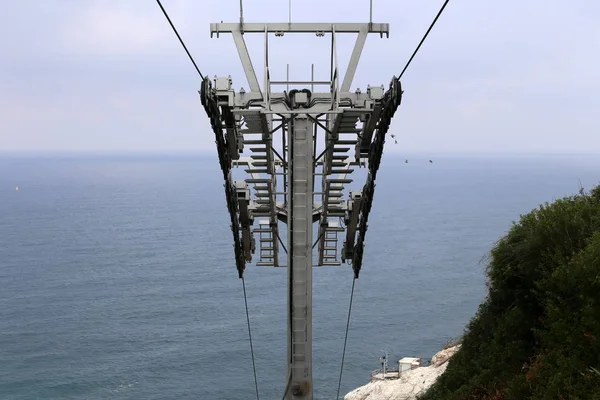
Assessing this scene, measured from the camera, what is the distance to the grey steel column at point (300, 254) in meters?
14.4

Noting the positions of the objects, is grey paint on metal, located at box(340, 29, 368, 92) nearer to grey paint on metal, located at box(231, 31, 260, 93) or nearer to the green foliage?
grey paint on metal, located at box(231, 31, 260, 93)

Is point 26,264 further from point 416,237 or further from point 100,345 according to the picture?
point 416,237

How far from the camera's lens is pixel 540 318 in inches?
597

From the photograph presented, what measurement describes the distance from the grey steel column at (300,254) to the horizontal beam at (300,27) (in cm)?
233

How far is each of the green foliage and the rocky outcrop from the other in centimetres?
1324

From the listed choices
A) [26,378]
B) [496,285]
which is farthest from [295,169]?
[26,378]

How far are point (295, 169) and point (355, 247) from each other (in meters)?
5.77

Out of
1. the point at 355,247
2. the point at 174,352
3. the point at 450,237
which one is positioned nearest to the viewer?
the point at 355,247

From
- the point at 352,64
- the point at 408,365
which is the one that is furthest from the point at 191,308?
the point at 352,64

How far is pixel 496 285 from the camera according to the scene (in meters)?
18.6

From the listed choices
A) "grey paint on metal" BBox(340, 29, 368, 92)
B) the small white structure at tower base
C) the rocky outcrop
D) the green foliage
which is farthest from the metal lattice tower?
the small white structure at tower base

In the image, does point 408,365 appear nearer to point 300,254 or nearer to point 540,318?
point 540,318

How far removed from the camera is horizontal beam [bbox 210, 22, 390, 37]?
1470 cm

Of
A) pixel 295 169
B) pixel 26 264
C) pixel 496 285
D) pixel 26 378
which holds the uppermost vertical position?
pixel 295 169
